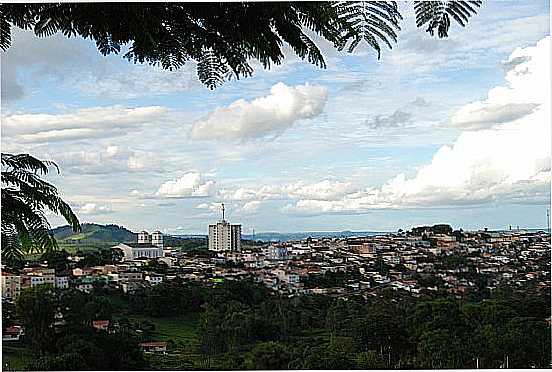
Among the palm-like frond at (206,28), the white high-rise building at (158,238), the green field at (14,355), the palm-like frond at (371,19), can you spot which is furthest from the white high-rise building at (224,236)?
the palm-like frond at (371,19)

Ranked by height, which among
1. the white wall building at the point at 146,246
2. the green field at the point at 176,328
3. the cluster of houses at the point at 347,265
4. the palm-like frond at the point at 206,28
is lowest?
the green field at the point at 176,328

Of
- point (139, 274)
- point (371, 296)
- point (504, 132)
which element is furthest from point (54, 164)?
point (504, 132)

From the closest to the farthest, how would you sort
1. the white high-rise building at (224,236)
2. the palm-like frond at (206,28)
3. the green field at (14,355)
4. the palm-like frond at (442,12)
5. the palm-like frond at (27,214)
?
the palm-like frond at (442,12)
the palm-like frond at (206,28)
the palm-like frond at (27,214)
the green field at (14,355)
the white high-rise building at (224,236)

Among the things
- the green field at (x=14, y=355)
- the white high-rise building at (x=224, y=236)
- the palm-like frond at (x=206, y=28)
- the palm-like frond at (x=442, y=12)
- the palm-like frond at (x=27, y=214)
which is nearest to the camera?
the palm-like frond at (x=442, y=12)

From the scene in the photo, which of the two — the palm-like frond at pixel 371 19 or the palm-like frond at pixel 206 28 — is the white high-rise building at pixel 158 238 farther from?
the palm-like frond at pixel 371 19

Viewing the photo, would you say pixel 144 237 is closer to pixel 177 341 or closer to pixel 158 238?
pixel 158 238

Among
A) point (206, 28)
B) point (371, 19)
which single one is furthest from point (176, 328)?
point (371, 19)

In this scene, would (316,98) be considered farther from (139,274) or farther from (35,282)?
(35,282)

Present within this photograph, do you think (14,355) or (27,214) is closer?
(27,214)
